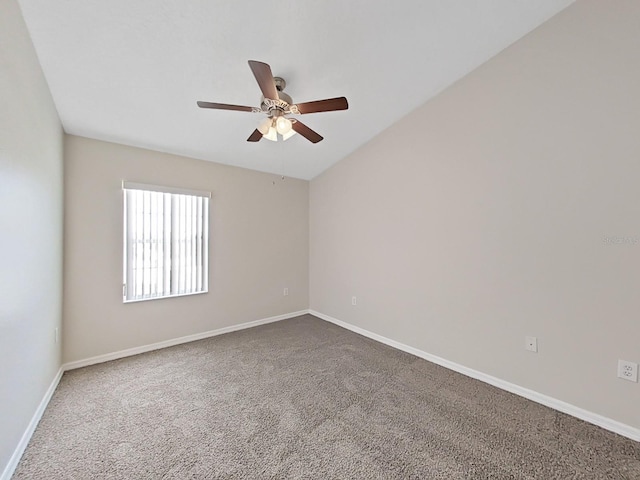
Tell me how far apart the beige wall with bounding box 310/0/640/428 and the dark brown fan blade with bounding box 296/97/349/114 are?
1401 mm

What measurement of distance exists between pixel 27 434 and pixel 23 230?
129 centimetres

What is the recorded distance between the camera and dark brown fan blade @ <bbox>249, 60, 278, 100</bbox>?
1.51m

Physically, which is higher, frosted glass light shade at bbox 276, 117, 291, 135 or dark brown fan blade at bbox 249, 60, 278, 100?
dark brown fan blade at bbox 249, 60, 278, 100

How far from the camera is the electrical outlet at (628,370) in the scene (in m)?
1.73

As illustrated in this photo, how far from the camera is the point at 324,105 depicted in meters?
1.90

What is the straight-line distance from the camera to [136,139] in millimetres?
2777

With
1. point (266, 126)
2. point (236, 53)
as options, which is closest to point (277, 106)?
point (266, 126)

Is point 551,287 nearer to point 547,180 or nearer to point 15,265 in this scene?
point 547,180

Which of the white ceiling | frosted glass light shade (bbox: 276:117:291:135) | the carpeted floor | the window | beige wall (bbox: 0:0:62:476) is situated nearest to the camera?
beige wall (bbox: 0:0:62:476)

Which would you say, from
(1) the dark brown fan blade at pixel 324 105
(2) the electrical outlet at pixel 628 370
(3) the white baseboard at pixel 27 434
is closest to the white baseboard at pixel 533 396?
(2) the electrical outlet at pixel 628 370

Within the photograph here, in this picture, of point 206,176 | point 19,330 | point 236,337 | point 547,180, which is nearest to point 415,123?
point 547,180

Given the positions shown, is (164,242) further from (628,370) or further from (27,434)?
(628,370)

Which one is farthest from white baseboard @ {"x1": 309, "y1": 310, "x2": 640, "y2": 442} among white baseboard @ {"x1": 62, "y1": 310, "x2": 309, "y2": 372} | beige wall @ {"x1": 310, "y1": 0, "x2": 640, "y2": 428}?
white baseboard @ {"x1": 62, "y1": 310, "x2": 309, "y2": 372}

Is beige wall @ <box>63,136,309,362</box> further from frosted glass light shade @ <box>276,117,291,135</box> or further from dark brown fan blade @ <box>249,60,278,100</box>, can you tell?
dark brown fan blade @ <box>249,60,278,100</box>
